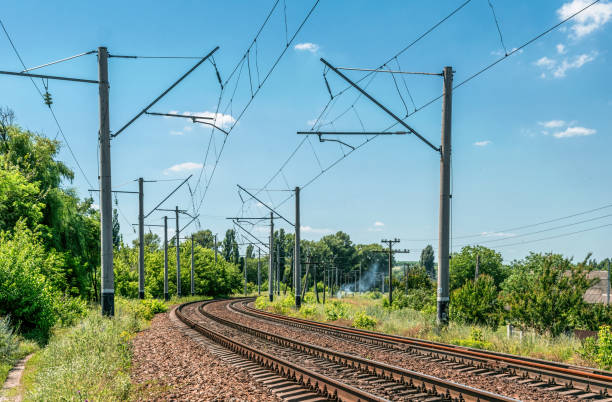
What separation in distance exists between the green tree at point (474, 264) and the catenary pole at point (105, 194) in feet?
291

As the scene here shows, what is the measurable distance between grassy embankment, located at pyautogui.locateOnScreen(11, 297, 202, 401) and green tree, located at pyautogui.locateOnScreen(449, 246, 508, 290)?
8908cm

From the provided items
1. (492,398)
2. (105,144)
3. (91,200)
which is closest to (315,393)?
(492,398)

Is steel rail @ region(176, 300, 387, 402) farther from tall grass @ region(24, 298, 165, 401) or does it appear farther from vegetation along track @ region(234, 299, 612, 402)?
vegetation along track @ region(234, 299, 612, 402)

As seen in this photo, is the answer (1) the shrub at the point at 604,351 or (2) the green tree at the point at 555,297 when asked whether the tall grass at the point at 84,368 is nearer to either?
(1) the shrub at the point at 604,351

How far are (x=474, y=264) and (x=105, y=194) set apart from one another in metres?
93.9

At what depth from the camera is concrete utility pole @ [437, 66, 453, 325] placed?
1602 cm

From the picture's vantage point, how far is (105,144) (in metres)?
14.6

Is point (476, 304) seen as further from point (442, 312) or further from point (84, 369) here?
point (84, 369)

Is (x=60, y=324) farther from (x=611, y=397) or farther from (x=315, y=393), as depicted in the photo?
(x=611, y=397)

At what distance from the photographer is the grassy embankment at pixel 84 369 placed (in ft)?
26.4

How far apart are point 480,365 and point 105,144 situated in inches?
473

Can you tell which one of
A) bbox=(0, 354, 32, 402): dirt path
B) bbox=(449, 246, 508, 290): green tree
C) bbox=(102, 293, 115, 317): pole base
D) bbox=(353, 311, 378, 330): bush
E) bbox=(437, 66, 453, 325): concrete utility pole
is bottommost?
bbox=(449, 246, 508, 290): green tree

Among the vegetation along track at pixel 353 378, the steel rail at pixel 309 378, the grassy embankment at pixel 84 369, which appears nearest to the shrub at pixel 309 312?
the grassy embankment at pixel 84 369

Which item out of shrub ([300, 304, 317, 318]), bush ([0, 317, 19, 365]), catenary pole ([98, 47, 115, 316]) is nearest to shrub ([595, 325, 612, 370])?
catenary pole ([98, 47, 115, 316])
